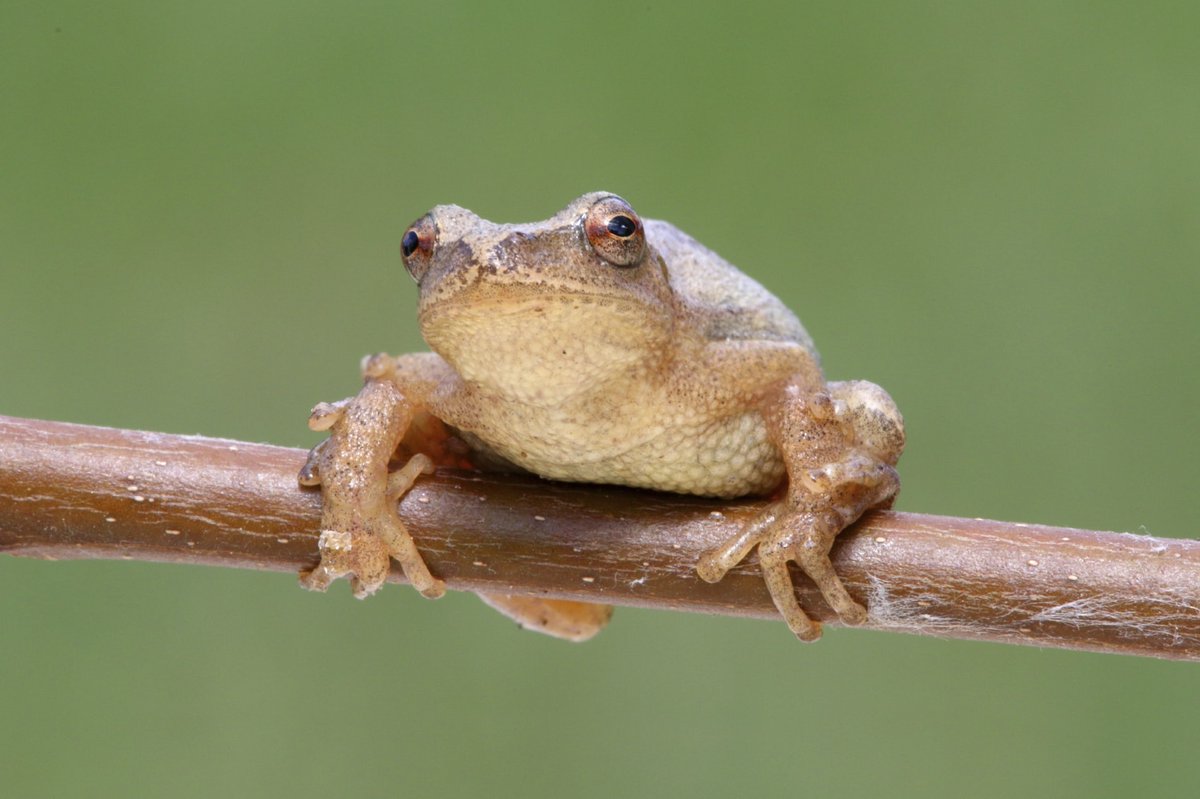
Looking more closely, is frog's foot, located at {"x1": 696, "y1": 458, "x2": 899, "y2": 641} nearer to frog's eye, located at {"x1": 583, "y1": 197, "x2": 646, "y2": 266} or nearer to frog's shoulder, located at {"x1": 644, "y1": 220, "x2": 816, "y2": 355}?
frog's shoulder, located at {"x1": 644, "y1": 220, "x2": 816, "y2": 355}

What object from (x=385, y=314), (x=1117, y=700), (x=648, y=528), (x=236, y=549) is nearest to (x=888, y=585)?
(x=648, y=528)

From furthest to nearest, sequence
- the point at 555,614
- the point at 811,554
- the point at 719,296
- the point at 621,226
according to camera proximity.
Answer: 1. the point at 555,614
2. the point at 719,296
3. the point at 811,554
4. the point at 621,226

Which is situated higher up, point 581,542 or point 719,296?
point 719,296

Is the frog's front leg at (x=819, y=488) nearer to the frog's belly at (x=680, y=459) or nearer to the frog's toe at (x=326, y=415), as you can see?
the frog's belly at (x=680, y=459)

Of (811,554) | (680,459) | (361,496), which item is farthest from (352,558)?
(811,554)

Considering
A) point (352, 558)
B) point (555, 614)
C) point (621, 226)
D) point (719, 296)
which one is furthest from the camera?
point (555, 614)

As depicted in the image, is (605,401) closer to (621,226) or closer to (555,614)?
(621,226)

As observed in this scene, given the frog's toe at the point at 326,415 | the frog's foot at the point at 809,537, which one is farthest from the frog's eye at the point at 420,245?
the frog's foot at the point at 809,537

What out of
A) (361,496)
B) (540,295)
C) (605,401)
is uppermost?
(540,295)

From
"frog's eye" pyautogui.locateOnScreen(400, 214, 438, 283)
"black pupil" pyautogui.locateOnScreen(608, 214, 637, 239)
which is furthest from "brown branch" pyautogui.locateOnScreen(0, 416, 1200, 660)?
"black pupil" pyautogui.locateOnScreen(608, 214, 637, 239)
